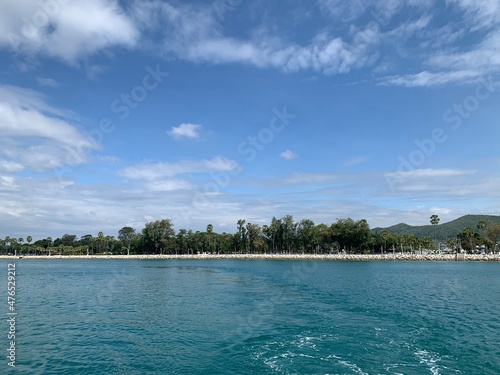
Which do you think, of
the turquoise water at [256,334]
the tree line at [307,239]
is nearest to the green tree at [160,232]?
the tree line at [307,239]

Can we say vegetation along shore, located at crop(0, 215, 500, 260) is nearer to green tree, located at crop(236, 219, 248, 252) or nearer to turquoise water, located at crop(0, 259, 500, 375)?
green tree, located at crop(236, 219, 248, 252)

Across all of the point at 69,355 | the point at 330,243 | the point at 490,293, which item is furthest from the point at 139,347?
the point at 330,243

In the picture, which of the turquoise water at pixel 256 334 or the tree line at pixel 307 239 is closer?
the turquoise water at pixel 256 334

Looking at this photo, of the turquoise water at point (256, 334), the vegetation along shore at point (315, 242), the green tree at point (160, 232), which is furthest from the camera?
the green tree at point (160, 232)

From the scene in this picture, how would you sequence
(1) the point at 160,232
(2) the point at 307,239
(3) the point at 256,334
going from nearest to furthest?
1. (3) the point at 256,334
2. (2) the point at 307,239
3. (1) the point at 160,232

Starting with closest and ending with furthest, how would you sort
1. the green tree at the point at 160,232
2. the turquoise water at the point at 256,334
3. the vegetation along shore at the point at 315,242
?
the turquoise water at the point at 256,334
the vegetation along shore at the point at 315,242
the green tree at the point at 160,232

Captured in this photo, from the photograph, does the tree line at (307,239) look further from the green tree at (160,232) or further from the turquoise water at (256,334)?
the turquoise water at (256,334)

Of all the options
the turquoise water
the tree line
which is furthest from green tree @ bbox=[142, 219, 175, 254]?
the turquoise water

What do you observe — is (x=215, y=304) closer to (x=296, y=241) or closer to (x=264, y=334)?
(x=264, y=334)

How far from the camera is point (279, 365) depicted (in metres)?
19.5

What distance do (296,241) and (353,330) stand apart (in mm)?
154802

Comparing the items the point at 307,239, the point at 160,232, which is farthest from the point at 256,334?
the point at 160,232

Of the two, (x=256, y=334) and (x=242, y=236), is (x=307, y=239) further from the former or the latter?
(x=256, y=334)

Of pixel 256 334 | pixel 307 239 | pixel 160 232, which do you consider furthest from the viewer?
pixel 160 232
